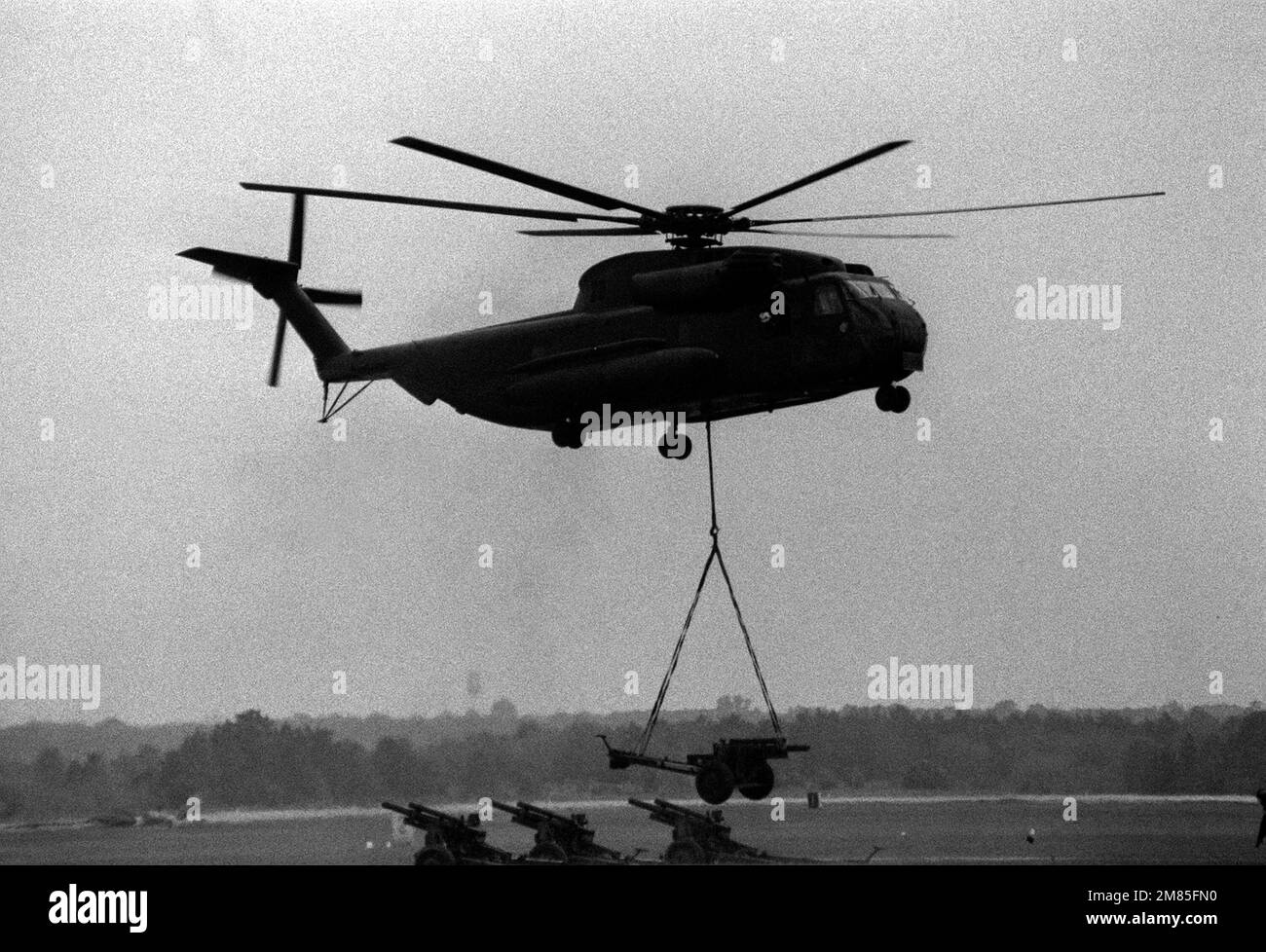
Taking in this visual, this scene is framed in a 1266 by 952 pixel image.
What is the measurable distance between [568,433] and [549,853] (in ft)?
54.3

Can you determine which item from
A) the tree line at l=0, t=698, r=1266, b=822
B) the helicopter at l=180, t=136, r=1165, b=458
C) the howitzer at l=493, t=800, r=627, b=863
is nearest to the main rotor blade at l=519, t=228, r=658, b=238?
the helicopter at l=180, t=136, r=1165, b=458

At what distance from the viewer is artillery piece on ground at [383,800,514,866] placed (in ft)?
142

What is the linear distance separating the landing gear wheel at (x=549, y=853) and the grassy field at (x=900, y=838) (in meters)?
19.1

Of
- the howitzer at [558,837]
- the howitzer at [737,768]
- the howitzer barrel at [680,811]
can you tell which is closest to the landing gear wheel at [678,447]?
the howitzer at [737,768]

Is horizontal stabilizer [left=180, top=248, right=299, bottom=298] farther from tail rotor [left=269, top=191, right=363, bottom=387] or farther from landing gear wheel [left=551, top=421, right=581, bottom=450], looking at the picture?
landing gear wheel [left=551, top=421, right=581, bottom=450]

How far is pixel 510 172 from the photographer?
24.8 m

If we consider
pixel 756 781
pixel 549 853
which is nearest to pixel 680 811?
pixel 549 853

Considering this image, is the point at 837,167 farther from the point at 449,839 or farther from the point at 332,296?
the point at 449,839

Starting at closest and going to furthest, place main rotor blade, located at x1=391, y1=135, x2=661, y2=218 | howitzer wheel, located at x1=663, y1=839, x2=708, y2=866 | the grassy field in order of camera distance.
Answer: main rotor blade, located at x1=391, y1=135, x2=661, y2=218 → howitzer wheel, located at x1=663, y1=839, x2=708, y2=866 → the grassy field

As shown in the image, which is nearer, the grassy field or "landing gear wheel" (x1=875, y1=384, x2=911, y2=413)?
"landing gear wheel" (x1=875, y1=384, x2=911, y2=413)

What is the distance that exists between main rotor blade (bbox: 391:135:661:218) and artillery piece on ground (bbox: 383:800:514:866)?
19.4 metres

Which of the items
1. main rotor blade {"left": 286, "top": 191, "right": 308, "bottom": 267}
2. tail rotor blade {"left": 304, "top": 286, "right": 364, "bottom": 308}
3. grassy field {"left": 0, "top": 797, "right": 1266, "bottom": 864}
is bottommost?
grassy field {"left": 0, "top": 797, "right": 1266, "bottom": 864}

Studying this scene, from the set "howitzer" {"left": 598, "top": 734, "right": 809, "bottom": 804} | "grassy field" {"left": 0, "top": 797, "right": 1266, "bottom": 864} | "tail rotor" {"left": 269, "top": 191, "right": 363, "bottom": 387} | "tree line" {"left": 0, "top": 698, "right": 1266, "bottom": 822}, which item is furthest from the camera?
"grassy field" {"left": 0, "top": 797, "right": 1266, "bottom": 864}
